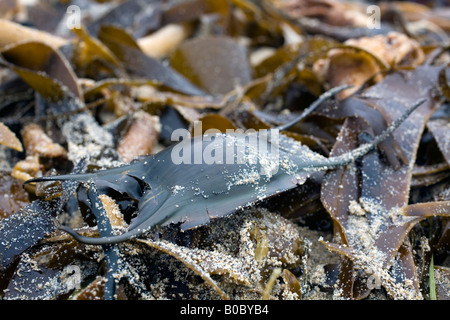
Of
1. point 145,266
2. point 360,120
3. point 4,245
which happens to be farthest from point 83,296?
point 360,120

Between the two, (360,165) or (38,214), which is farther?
(360,165)

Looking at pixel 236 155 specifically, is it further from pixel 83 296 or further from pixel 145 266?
pixel 83 296

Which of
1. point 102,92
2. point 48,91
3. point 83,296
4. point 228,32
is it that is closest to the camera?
point 83,296

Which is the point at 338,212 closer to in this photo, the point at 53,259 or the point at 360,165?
the point at 360,165

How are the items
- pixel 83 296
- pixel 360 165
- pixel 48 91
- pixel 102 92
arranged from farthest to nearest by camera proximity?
pixel 102 92 < pixel 48 91 < pixel 360 165 < pixel 83 296
